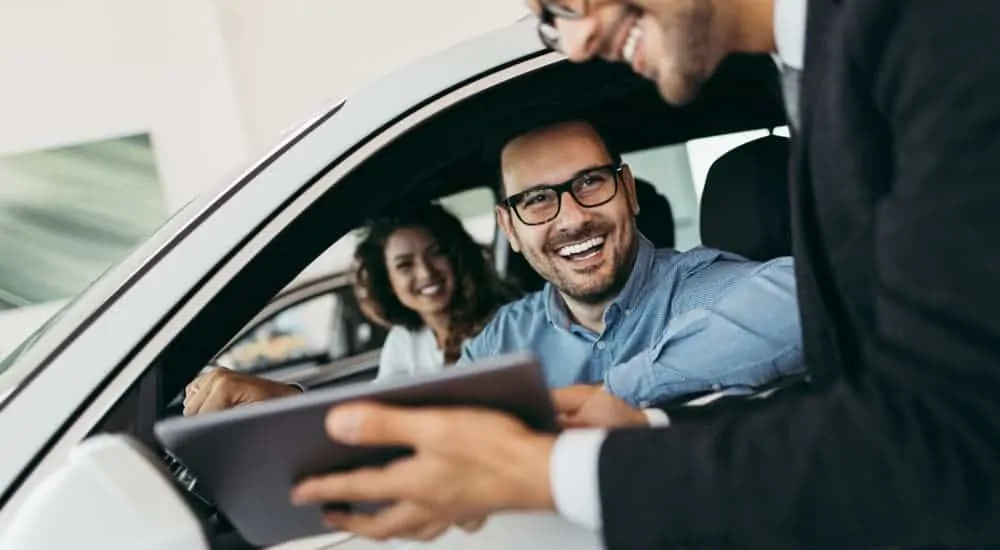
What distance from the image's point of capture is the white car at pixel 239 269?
137 cm

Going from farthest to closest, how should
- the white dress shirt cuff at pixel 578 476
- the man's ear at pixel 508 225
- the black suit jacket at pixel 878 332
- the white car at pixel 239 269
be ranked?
1. the man's ear at pixel 508 225
2. the white car at pixel 239 269
3. the white dress shirt cuff at pixel 578 476
4. the black suit jacket at pixel 878 332

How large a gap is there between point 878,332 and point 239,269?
82cm

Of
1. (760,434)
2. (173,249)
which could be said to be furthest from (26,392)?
(760,434)

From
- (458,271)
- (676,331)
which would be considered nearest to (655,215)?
(676,331)

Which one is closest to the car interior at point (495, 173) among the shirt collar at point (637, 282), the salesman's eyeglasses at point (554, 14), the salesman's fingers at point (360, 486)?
the shirt collar at point (637, 282)

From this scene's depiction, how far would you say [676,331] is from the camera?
1.62m

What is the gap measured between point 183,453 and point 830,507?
613 mm

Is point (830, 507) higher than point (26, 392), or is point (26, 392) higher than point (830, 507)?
point (26, 392)

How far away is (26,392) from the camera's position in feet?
4.64

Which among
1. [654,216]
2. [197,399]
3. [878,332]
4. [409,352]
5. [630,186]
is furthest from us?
[409,352]

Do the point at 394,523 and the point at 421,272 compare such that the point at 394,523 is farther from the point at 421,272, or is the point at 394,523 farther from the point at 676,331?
the point at 421,272

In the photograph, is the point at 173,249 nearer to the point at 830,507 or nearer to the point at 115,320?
the point at 115,320

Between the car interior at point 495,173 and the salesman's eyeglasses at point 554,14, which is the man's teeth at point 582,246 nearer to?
the car interior at point 495,173

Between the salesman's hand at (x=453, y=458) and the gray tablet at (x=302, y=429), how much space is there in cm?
2
